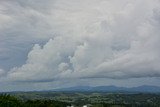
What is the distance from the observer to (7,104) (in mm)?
197625
